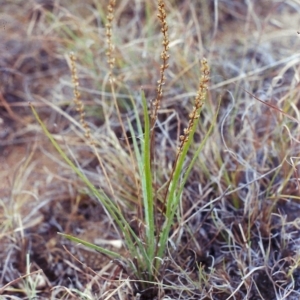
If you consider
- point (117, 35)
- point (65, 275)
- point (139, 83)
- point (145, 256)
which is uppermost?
point (117, 35)

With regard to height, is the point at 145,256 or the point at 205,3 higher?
the point at 205,3

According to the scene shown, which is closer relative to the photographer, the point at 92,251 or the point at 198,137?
the point at 92,251

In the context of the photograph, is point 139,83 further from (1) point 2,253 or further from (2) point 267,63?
(1) point 2,253

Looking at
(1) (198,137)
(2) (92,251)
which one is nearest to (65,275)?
(2) (92,251)

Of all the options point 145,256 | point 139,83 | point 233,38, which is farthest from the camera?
point 233,38

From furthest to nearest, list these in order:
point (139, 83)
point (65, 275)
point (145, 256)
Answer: point (139, 83) < point (65, 275) < point (145, 256)

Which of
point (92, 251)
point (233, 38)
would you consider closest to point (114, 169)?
point (92, 251)

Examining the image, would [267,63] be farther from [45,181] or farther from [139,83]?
[45,181]
